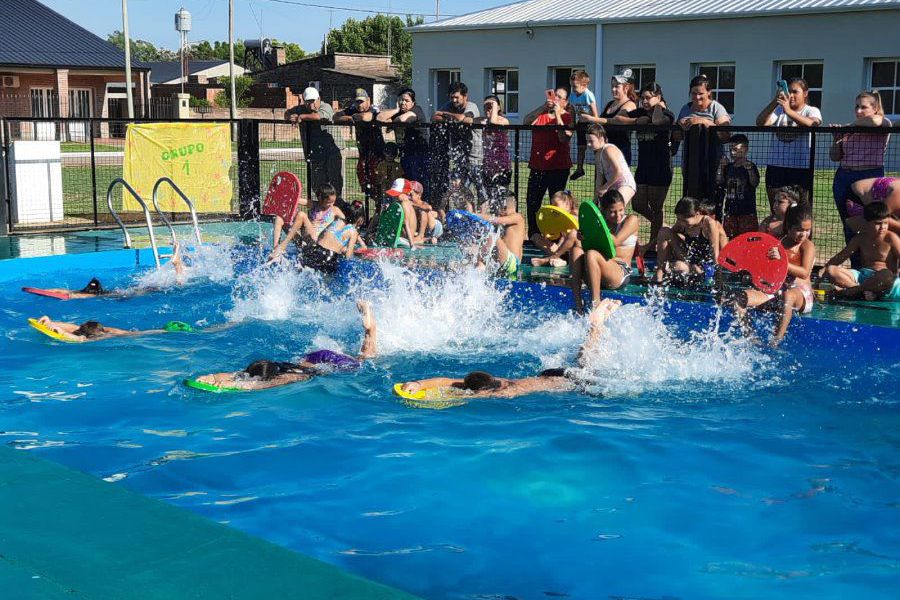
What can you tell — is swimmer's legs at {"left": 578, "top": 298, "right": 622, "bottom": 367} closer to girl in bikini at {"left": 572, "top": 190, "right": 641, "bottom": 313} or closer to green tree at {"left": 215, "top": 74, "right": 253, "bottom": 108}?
girl in bikini at {"left": 572, "top": 190, "right": 641, "bottom": 313}

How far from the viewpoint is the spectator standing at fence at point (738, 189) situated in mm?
10711

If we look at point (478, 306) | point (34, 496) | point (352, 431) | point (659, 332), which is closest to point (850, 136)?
point (659, 332)

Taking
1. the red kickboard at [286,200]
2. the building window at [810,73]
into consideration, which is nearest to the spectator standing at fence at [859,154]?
the red kickboard at [286,200]

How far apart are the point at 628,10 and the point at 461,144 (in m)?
19.9

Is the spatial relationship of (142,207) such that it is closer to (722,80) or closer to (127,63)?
(722,80)

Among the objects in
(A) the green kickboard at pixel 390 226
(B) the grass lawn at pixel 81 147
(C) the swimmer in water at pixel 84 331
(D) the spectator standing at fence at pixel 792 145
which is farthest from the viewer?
(B) the grass lawn at pixel 81 147

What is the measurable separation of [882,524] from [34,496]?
4.66 m

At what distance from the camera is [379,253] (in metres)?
12.4

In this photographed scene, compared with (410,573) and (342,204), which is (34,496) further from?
(342,204)

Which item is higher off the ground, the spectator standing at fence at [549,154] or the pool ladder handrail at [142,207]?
the spectator standing at fence at [549,154]

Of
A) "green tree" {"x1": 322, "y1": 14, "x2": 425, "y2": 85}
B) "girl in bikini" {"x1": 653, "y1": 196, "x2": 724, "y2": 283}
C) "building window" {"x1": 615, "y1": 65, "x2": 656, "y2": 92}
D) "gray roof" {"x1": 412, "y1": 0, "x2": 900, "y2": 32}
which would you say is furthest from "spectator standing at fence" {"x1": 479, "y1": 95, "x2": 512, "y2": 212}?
"green tree" {"x1": 322, "y1": 14, "x2": 425, "y2": 85}

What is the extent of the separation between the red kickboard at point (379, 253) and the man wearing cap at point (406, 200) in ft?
1.12

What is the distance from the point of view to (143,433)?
7418 mm

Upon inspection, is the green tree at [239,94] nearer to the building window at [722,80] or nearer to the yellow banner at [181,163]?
the building window at [722,80]
